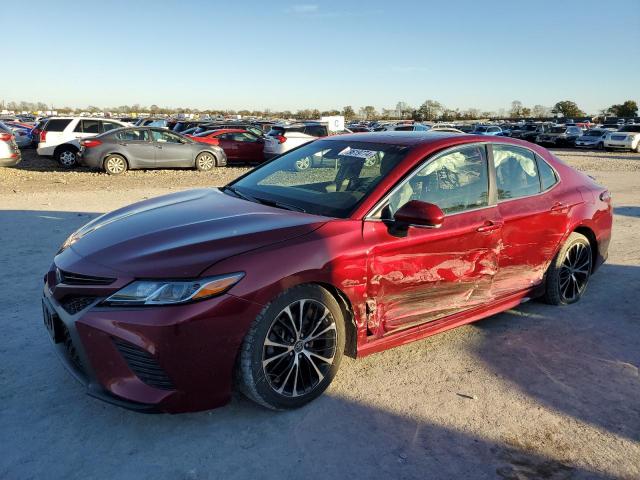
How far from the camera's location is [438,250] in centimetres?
362

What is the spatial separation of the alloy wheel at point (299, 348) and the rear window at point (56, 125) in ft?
57.3

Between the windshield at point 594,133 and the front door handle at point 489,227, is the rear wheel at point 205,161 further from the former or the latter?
the windshield at point 594,133

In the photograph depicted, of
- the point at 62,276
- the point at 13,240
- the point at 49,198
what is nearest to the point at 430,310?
the point at 62,276

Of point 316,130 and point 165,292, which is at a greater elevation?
point 316,130

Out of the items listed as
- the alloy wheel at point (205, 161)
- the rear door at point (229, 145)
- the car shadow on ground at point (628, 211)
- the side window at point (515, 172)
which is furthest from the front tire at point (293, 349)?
the rear door at point (229, 145)

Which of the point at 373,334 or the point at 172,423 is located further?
the point at 373,334

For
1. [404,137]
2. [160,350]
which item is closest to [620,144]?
[404,137]

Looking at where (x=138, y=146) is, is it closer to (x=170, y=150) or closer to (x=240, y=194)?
(x=170, y=150)

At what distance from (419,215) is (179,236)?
146 centimetres

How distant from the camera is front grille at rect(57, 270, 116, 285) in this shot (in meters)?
2.76

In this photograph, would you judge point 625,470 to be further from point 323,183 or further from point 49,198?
Answer: point 49,198

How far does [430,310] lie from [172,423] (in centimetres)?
185

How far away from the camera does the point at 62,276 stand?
9.84 ft

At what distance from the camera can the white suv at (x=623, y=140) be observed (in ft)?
102
